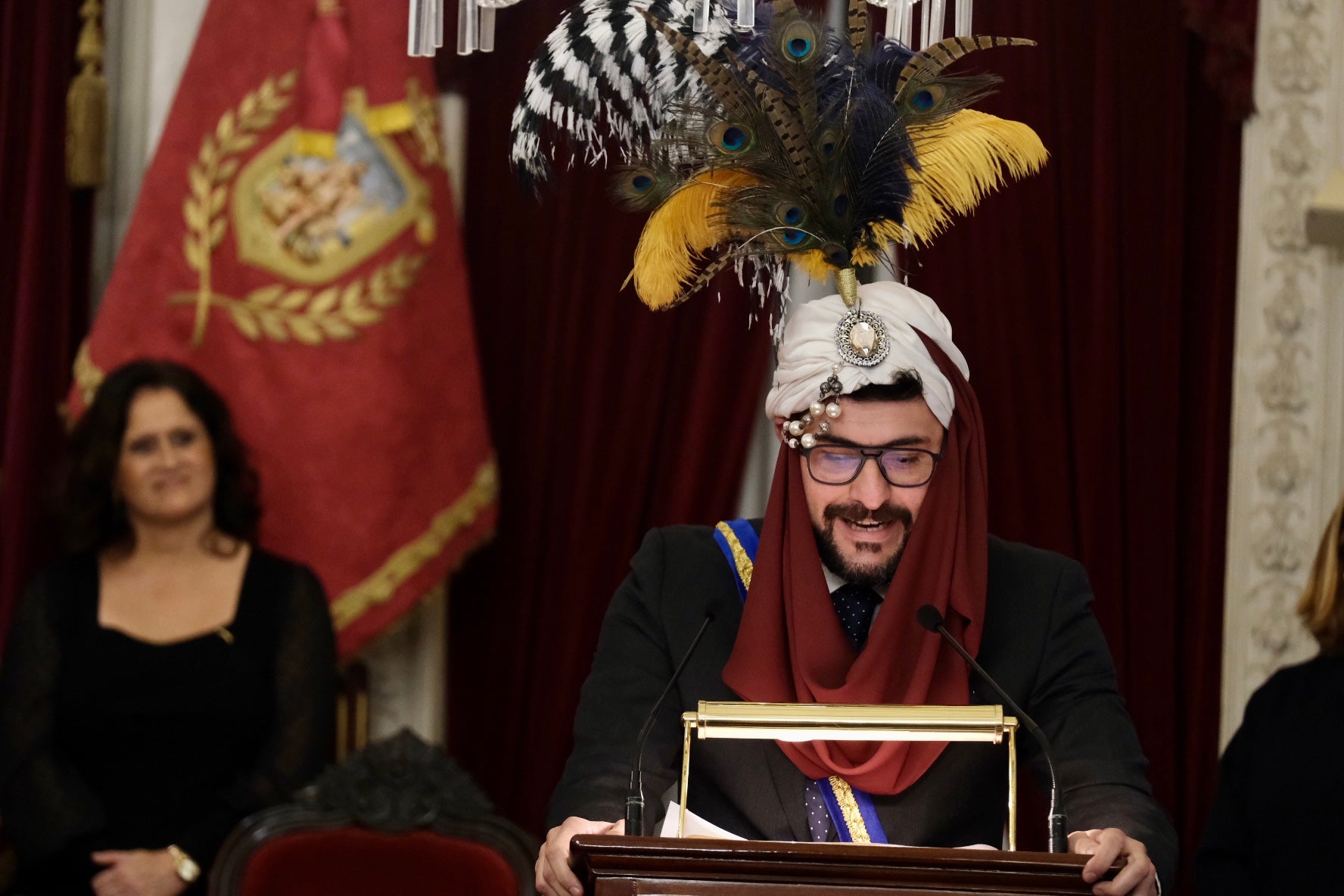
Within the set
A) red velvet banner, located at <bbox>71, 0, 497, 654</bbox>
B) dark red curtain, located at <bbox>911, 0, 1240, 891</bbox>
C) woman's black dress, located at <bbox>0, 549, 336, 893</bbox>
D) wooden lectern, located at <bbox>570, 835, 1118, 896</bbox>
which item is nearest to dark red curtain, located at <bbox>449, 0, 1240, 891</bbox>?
dark red curtain, located at <bbox>911, 0, 1240, 891</bbox>

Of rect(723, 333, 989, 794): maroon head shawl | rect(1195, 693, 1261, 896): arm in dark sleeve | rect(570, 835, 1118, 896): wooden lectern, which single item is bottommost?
rect(1195, 693, 1261, 896): arm in dark sleeve

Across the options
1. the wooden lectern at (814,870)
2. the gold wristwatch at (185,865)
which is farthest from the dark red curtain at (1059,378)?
the wooden lectern at (814,870)

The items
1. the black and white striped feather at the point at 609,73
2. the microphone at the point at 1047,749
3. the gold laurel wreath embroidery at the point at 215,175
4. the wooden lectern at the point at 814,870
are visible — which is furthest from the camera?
the gold laurel wreath embroidery at the point at 215,175

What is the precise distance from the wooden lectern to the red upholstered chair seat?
4.19 ft

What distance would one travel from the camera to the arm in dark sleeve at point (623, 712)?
2.41 meters

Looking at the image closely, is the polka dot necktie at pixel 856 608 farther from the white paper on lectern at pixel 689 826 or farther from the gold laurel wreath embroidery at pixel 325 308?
the gold laurel wreath embroidery at pixel 325 308

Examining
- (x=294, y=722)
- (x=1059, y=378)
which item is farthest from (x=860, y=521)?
(x=1059, y=378)

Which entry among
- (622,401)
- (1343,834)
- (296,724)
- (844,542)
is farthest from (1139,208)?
(296,724)

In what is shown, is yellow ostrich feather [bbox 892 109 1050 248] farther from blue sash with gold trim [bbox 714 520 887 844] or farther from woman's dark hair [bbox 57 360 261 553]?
woman's dark hair [bbox 57 360 261 553]

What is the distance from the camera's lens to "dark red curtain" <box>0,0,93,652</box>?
4.19 meters

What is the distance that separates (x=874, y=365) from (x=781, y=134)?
13.9 inches

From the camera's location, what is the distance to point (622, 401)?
4.20 m

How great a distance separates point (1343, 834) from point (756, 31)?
171 cm

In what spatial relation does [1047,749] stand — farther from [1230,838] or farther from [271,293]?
[271,293]
